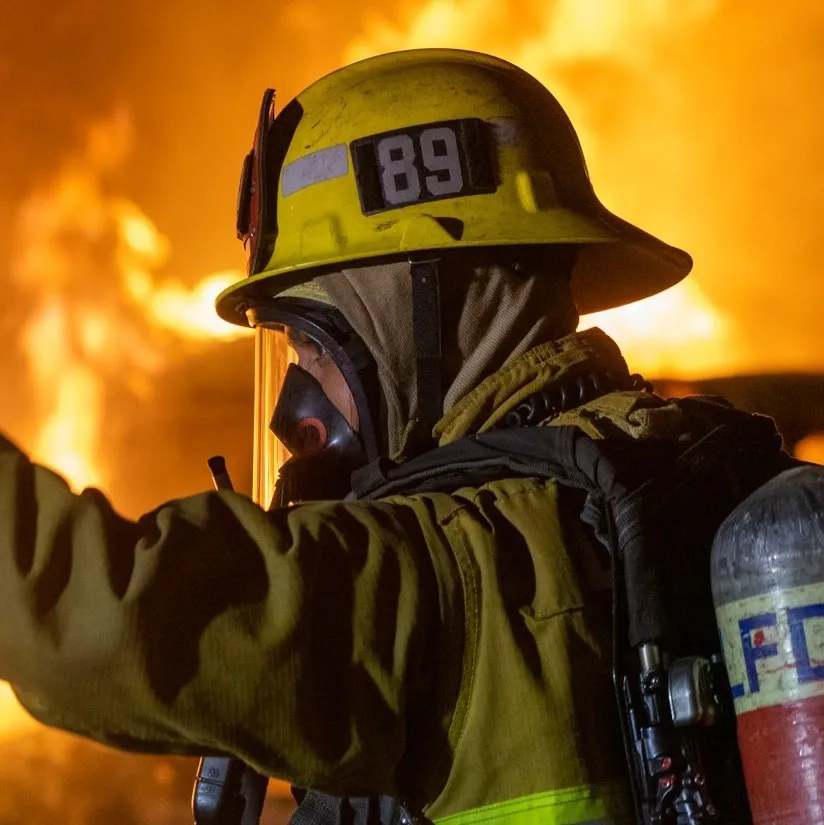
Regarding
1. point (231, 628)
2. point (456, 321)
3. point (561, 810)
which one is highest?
point (456, 321)

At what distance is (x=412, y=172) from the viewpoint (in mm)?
2471

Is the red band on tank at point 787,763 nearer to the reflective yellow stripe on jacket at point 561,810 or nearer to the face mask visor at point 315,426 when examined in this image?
the reflective yellow stripe on jacket at point 561,810

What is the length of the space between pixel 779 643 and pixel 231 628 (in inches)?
28.4

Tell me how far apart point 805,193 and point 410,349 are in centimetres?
431

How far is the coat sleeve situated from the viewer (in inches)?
56.8

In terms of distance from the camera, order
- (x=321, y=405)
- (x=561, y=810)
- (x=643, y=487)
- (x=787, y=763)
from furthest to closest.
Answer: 1. (x=321, y=405)
2. (x=643, y=487)
3. (x=561, y=810)
4. (x=787, y=763)

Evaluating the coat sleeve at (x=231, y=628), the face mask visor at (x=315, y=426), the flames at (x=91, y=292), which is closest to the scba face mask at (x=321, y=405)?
the face mask visor at (x=315, y=426)

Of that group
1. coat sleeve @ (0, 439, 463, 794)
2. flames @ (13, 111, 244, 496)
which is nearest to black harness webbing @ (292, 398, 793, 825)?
coat sleeve @ (0, 439, 463, 794)

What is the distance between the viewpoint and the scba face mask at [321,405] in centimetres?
231

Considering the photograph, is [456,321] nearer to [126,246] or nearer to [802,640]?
[802,640]

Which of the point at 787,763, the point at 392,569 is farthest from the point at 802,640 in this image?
the point at 392,569

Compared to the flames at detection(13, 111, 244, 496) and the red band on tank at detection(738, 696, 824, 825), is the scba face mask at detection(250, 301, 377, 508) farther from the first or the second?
the flames at detection(13, 111, 244, 496)

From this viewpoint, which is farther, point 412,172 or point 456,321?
point 412,172

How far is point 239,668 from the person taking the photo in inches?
59.6
